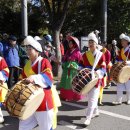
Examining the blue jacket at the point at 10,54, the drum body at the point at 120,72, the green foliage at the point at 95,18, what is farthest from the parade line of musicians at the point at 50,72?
the green foliage at the point at 95,18

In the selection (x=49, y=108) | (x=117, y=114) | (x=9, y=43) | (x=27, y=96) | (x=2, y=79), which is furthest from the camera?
(x=9, y=43)

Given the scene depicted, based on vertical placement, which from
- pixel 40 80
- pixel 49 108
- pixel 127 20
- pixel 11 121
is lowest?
pixel 11 121

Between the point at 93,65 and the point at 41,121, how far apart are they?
7.06ft

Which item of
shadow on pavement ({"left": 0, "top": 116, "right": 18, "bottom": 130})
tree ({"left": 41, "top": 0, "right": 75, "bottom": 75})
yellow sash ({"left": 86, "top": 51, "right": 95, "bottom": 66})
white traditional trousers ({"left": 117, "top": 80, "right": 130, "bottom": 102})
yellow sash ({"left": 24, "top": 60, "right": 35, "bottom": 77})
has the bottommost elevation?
shadow on pavement ({"left": 0, "top": 116, "right": 18, "bottom": 130})

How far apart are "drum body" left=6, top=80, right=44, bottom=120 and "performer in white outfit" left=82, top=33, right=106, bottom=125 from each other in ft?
6.80

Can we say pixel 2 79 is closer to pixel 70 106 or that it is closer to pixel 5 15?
pixel 70 106

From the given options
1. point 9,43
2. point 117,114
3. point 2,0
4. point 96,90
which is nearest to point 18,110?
point 96,90

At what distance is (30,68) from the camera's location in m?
4.84

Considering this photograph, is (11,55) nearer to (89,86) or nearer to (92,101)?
(92,101)

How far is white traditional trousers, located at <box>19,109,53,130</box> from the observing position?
477 centimetres

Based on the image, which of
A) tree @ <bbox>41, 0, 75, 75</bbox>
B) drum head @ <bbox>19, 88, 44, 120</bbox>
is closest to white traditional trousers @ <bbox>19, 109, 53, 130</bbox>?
drum head @ <bbox>19, 88, 44, 120</bbox>

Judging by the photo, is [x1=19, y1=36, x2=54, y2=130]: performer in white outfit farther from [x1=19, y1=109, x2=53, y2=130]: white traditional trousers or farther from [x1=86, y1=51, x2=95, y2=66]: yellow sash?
[x1=86, y1=51, x2=95, y2=66]: yellow sash

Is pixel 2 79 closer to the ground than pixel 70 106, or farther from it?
farther from it

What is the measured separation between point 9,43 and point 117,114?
12.2 feet
